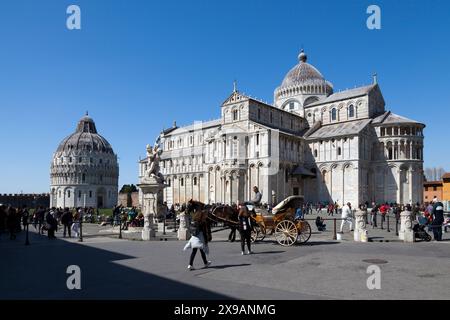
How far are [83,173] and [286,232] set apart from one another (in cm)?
13235

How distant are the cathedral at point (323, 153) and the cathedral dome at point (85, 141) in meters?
87.7

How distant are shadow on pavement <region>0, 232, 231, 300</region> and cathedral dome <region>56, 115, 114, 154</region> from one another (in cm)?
13263

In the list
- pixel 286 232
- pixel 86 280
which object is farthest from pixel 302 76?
pixel 86 280

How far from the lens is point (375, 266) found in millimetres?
10805

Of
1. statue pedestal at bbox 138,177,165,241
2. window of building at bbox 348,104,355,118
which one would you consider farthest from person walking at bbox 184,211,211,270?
window of building at bbox 348,104,355,118

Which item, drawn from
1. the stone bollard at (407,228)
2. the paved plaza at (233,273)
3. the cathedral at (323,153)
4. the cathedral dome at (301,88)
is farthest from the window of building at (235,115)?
the paved plaza at (233,273)

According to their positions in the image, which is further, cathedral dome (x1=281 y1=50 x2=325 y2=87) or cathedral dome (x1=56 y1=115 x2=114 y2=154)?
cathedral dome (x1=56 y1=115 x2=114 y2=154)

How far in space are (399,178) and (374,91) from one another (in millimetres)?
16413

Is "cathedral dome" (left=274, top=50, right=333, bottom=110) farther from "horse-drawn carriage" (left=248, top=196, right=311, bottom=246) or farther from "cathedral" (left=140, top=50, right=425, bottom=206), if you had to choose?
"horse-drawn carriage" (left=248, top=196, right=311, bottom=246)

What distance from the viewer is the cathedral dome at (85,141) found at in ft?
456

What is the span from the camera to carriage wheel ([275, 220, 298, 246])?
51.8 ft

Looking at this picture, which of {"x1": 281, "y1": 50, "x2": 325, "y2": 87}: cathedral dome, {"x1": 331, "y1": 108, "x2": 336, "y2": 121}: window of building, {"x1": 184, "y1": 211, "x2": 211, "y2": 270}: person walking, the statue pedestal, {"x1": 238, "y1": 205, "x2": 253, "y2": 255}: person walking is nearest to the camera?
{"x1": 184, "y1": 211, "x2": 211, "y2": 270}: person walking

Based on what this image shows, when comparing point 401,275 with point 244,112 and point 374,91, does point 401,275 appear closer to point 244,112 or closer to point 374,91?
point 244,112
